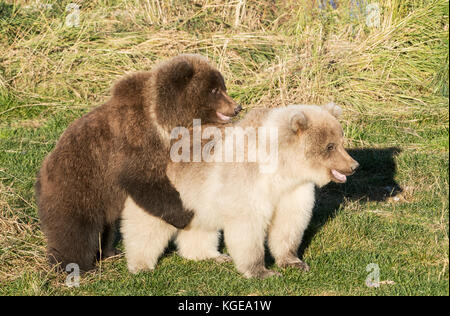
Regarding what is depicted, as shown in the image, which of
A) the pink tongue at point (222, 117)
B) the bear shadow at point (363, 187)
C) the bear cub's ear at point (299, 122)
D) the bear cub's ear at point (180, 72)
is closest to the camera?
the bear cub's ear at point (299, 122)

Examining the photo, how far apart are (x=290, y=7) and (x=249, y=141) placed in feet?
23.6

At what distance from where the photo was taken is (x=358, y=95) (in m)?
10.3

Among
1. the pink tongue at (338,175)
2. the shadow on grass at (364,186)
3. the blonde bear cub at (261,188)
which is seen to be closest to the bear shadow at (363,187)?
the shadow on grass at (364,186)

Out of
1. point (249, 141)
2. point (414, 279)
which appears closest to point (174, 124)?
point (249, 141)

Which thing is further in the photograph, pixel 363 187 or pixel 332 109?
pixel 363 187

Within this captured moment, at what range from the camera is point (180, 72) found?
602cm

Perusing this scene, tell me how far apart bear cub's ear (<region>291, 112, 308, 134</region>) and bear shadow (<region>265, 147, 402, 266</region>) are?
165 cm

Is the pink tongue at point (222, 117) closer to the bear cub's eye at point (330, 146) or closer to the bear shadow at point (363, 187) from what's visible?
the bear cub's eye at point (330, 146)

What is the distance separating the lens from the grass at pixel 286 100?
5785 millimetres

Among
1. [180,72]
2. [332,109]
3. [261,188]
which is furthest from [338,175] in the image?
[180,72]

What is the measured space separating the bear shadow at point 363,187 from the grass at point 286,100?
0.08ft

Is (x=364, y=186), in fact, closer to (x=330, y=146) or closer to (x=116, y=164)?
(x=330, y=146)

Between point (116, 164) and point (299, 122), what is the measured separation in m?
1.77

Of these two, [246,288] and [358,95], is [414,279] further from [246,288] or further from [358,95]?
[358,95]
